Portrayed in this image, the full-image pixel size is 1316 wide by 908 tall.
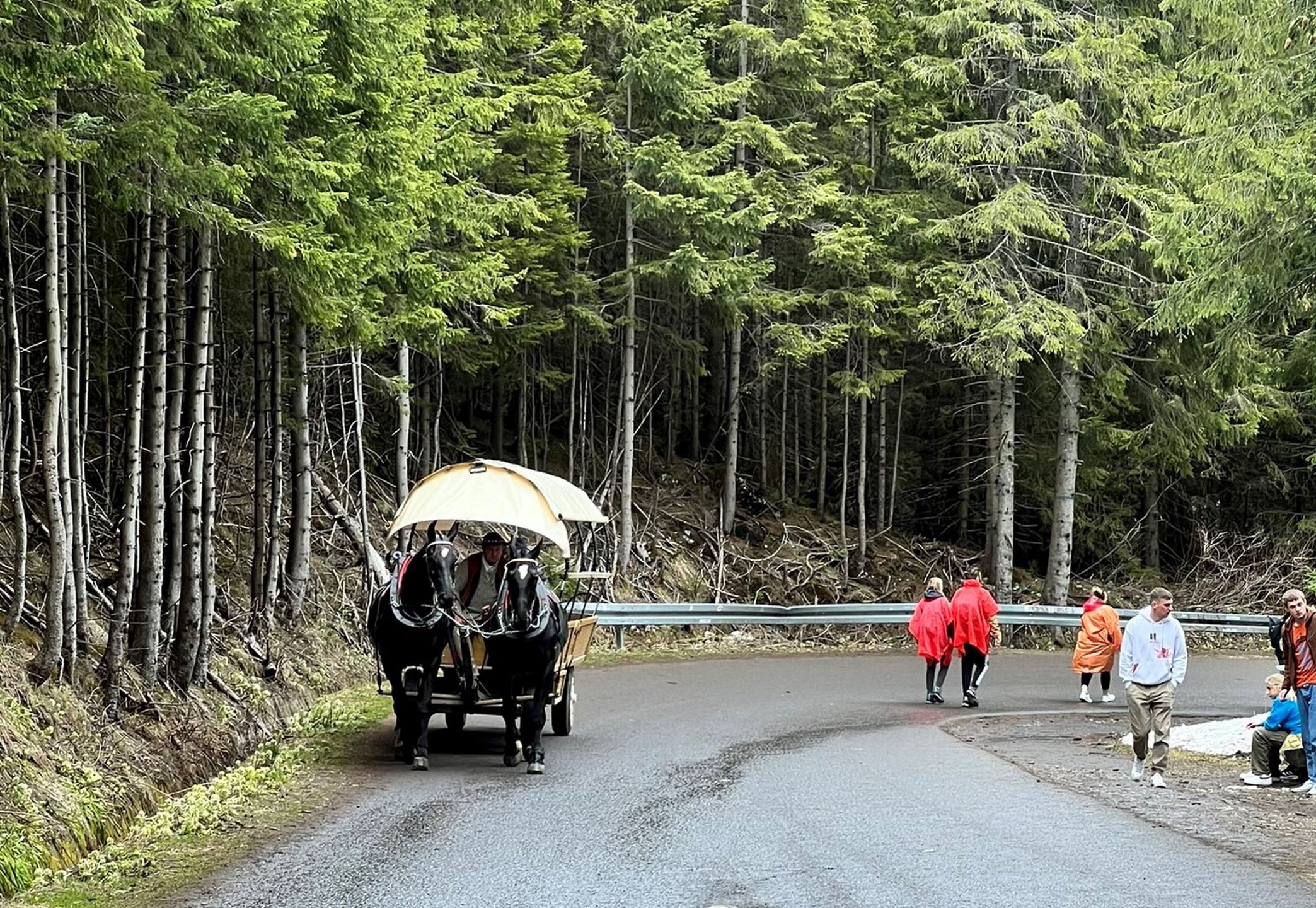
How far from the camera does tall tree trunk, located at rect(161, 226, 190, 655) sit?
13.1 meters

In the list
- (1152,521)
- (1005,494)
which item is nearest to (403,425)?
(1005,494)

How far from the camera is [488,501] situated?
13320mm

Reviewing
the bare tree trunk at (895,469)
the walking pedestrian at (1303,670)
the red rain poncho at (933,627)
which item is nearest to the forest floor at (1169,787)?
the walking pedestrian at (1303,670)

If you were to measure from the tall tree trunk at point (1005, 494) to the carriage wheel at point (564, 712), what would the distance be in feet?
49.5

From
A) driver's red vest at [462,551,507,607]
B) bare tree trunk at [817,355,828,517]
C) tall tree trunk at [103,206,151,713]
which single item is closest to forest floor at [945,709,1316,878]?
driver's red vest at [462,551,507,607]

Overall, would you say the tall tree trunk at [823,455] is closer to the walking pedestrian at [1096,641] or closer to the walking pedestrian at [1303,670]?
the walking pedestrian at [1096,641]

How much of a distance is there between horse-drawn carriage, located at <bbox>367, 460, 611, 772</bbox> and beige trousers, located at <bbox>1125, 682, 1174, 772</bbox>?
17.5ft

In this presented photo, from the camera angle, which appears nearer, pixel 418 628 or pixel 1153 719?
pixel 418 628

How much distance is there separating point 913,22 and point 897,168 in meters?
3.05

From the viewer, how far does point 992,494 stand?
28922mm

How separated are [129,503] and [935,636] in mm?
10834

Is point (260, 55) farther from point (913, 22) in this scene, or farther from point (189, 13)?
point (913, 22)

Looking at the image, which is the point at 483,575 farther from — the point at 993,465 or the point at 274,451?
the point at 993,465

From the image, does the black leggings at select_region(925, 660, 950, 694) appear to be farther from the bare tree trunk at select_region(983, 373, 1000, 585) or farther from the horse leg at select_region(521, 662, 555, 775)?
the bare tree trunk at select_region(983, 373, 1000, 585)
